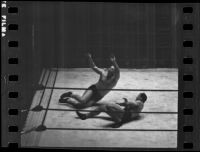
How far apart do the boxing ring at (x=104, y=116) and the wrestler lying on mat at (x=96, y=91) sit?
0.07 feet

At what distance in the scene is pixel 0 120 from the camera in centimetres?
182

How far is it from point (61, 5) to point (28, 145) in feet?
2.36

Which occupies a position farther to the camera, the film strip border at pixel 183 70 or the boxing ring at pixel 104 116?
the boxing ring at pixel 104 116

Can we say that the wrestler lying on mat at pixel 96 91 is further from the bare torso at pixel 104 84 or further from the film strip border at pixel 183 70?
the film strip border at pixel 183 70

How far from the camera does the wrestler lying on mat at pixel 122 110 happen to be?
6.45ft

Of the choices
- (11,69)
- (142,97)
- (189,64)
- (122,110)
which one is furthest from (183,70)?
(11,69)

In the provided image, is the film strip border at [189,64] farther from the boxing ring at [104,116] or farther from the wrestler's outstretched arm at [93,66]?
the wrestler's outstretched arm at [93,66]

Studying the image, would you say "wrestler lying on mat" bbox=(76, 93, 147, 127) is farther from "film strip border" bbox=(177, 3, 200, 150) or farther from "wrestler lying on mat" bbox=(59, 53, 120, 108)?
"film strip border" bbox=(177, 3, 200, 150)

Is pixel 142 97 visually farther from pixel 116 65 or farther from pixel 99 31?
Result: pixel 99 31

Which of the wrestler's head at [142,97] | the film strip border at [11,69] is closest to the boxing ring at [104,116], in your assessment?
the wrestler's head at [142,97]

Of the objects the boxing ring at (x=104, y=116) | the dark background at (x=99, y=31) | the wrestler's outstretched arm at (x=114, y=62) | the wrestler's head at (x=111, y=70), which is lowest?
the boxing ring at (x=104, y=116)

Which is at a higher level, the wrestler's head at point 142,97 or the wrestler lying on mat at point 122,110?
the wrestler's head at point 142,97

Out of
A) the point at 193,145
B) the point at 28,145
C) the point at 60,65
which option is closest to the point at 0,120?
the point at 28,145

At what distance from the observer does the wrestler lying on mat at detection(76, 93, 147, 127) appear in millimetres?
1966
